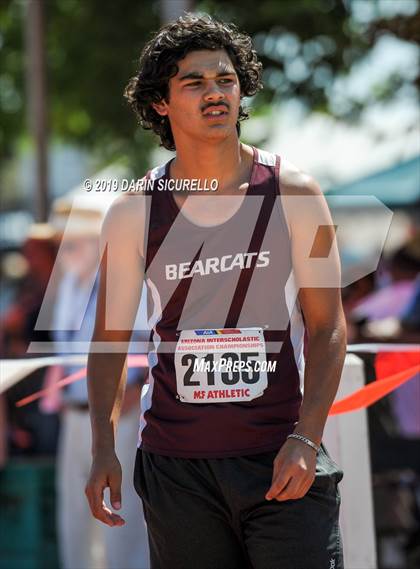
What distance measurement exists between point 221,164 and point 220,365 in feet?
1.78

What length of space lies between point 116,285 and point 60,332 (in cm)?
235

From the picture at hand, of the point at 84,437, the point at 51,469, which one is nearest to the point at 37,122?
the point at 51,469

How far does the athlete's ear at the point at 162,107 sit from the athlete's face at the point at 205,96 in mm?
75

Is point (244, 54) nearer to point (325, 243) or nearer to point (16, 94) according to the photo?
point (325, 243)

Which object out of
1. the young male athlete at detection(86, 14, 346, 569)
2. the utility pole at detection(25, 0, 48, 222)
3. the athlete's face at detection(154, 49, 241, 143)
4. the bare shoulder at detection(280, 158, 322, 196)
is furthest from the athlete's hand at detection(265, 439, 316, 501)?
the utility pole at detection(25, 0, 48, 222)

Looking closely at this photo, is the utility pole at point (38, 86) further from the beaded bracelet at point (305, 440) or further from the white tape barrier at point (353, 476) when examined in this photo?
the beaded bracelet at point (305, 440)

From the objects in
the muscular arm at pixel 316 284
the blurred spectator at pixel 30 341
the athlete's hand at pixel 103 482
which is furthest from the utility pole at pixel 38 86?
the muscular arm at pixel 316 284

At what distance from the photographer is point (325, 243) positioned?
2.77 m

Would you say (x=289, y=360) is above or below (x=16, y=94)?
below

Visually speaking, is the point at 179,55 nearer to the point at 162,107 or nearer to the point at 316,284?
the point at 162,107

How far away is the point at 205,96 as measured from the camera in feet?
9.35

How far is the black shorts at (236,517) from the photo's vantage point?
8.72 feet

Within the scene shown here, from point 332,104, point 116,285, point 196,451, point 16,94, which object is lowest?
point 196,451

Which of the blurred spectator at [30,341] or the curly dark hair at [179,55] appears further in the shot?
the blurred spectator at [30,341]
